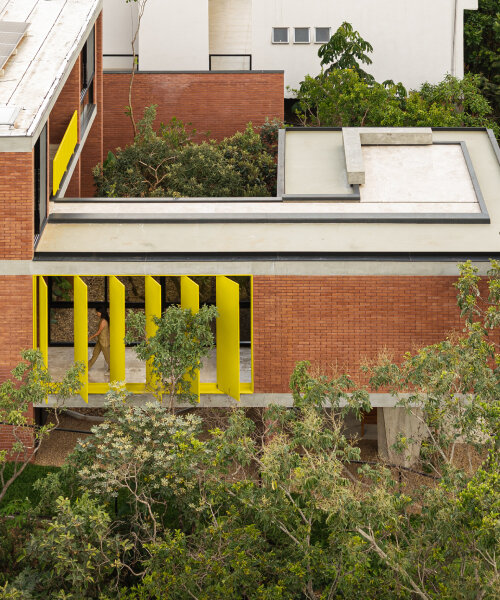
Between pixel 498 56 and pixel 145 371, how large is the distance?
3334 centimetres

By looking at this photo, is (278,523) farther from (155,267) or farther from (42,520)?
(155,267)

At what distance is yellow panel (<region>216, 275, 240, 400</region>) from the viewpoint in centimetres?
2291

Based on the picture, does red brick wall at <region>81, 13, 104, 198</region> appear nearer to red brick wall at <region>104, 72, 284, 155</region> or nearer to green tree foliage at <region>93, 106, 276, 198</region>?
green tree foliage at <region>93, 106, 276, 198</region>

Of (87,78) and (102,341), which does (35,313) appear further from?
(87,78)

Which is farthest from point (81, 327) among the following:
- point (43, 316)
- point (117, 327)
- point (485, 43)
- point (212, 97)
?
point (485, 43)

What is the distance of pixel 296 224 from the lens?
24.1m

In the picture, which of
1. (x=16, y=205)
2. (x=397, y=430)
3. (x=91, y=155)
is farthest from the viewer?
(x=91, y=155)

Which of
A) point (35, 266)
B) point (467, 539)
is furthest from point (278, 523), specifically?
point (35, 266)

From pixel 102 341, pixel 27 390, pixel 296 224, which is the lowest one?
pixel 27 390

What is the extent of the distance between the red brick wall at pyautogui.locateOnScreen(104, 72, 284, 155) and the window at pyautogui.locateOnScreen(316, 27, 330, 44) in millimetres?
5828

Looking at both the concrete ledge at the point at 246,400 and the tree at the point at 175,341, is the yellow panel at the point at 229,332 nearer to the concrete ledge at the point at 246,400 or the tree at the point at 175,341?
the concrete ledge at the point at 246,400

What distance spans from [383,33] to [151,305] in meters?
28.8

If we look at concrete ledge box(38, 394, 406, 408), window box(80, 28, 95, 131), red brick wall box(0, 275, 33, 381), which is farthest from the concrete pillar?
window box(80, 28, 95, 131)

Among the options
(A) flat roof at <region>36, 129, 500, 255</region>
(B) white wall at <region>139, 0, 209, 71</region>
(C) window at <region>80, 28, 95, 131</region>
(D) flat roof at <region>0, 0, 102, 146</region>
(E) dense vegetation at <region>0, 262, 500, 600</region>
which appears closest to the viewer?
(E) dense vegetation at <region>0, 262, 500, 600</region>
